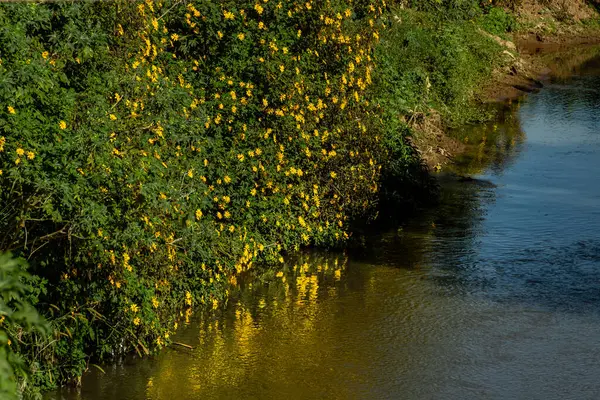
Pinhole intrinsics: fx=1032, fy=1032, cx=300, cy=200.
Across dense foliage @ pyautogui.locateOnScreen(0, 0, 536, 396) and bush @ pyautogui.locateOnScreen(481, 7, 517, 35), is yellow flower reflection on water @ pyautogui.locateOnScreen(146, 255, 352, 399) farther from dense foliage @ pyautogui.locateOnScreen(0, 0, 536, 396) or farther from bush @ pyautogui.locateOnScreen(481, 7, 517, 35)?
A: bush @ pyautogui.locateOnScreen(481, 7, 517, 35)

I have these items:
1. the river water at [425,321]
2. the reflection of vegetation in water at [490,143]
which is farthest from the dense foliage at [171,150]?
the reflection of vegetation in water at [490,143]

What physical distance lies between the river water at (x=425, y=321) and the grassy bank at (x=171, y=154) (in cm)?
40

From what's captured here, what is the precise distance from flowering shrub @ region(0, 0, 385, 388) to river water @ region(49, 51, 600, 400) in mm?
437

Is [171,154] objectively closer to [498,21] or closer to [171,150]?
[171,150]

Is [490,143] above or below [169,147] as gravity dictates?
below

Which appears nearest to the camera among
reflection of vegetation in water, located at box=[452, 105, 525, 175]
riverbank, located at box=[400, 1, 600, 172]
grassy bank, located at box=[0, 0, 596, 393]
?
grassy bank, located at box=[0, 0, 596, 393]

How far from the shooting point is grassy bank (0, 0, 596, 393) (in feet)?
26.0

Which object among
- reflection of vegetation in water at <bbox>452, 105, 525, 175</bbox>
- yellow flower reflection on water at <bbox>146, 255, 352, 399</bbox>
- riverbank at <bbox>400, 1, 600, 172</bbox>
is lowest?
yellow flower reflection on water at <bbox>146, 255, 352, 399</bbox>

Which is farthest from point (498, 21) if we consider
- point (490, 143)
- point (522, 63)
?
point (490, 143)

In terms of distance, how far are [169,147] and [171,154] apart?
0.07 metres

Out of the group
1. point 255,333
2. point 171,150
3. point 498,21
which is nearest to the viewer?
point 255,333

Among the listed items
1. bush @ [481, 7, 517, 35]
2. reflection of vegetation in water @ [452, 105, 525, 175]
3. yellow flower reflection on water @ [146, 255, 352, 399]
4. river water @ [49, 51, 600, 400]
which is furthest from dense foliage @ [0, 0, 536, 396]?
bush @ [481, 7, 517, 35]

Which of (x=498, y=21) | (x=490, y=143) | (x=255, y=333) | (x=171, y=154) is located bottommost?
(x=255, y=333)

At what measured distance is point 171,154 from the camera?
32.1 ft
